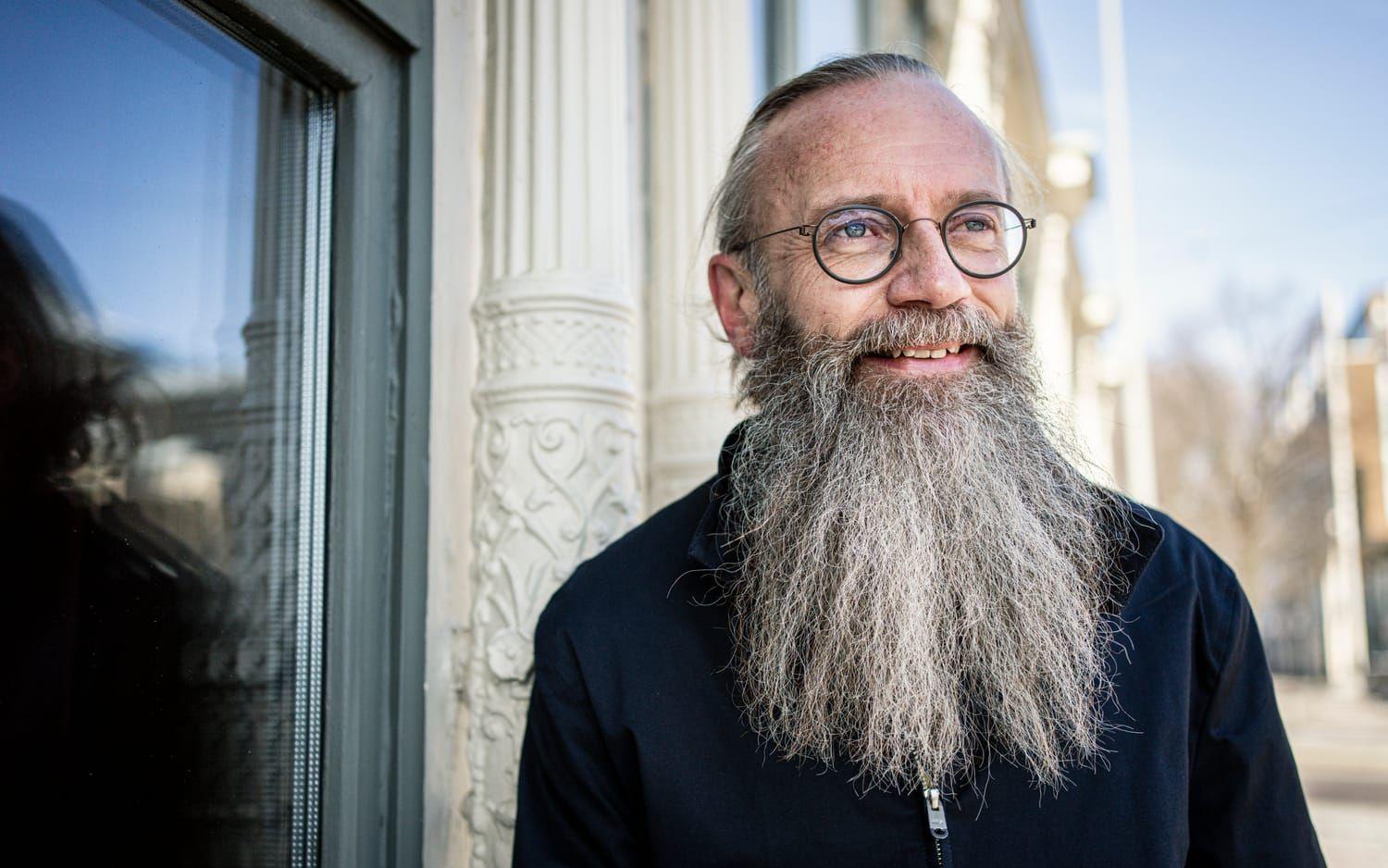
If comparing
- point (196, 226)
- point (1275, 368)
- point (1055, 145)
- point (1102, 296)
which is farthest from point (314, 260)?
point (1275, 368)

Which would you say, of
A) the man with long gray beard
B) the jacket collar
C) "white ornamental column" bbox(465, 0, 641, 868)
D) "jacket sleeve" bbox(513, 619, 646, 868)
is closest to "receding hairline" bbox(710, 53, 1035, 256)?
the man with long gray beard

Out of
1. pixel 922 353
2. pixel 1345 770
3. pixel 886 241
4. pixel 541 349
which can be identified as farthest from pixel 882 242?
→ pixel 1345 770

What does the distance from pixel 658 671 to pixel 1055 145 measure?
430 inches

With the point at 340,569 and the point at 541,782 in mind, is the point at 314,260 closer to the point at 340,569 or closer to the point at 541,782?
the point at 340,569

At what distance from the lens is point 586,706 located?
1690 mm

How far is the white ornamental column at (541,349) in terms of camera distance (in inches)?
80.7

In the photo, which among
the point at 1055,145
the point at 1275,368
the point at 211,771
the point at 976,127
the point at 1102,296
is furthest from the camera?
the point at 1275,368

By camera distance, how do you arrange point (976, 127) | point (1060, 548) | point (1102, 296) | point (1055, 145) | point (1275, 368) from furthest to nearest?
point (1275, 368) → point (1102, 296) → point (1055, 145) → point (976, 127) → point (1060, 548)

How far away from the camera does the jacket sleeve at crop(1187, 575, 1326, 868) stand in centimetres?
165

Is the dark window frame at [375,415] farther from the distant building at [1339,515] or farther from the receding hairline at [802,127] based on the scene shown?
the distant building at [1339,515]

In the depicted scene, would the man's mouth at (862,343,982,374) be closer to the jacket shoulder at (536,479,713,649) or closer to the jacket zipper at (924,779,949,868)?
the jacket shoulder at (536,479,713,649)

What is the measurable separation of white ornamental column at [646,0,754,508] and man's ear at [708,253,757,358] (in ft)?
3.53

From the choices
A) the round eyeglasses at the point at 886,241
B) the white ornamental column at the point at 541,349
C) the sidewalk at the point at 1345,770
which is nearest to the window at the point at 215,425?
the white ornamental column at the point at 541,349

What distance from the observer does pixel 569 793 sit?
1.66 m
